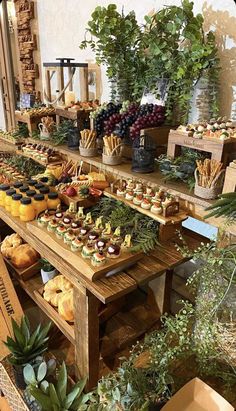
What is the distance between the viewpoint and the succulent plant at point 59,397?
1.07m

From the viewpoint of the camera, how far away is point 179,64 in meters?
1.35

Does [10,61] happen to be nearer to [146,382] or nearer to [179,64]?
[179,64]

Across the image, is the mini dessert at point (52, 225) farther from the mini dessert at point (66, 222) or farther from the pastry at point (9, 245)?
the pastry at point (9, 245)

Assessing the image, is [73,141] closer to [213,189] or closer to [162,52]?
[162,52]

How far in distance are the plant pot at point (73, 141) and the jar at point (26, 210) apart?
0.46m

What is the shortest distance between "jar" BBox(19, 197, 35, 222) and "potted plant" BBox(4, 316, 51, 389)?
45cm

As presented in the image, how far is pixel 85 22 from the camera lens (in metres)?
2.04

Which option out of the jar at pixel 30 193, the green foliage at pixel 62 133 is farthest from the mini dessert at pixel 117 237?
the green foliage at pixel 62 133

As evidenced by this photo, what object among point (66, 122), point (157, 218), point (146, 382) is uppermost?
point (66, 122)

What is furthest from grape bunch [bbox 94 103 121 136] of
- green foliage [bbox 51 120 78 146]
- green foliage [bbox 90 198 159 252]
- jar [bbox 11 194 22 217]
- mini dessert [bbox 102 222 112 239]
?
mini dessert [bbox 102 222 112 239]

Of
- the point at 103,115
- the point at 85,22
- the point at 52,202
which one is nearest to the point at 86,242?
the point at 52,202

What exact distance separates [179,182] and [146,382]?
744 mm

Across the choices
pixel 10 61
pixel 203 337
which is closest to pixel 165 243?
pixel 203 337

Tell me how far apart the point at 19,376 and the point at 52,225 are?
60 centimetres
